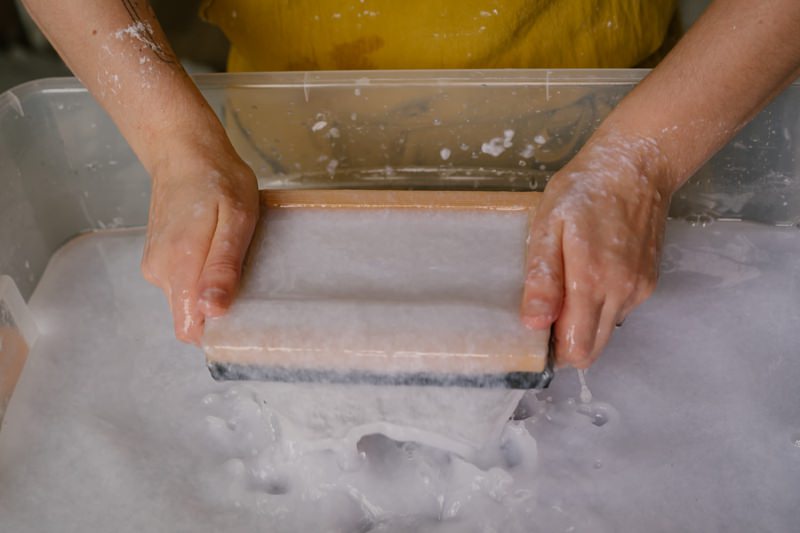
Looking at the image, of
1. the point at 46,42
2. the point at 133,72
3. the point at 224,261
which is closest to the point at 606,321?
the point at 224,261

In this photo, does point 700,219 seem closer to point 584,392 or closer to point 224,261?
point 584,392

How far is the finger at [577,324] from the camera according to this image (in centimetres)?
75

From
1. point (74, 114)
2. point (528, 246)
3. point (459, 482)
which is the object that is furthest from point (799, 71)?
point (74, 114)

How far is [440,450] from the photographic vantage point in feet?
2.95

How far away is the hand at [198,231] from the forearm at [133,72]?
0.14 feet

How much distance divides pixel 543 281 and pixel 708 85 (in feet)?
0.98

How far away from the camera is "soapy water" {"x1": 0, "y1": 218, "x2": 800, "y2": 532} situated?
0.87 meters

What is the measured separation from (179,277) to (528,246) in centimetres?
35

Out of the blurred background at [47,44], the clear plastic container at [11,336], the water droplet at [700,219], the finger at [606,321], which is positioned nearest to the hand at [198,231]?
the clear plastic container at [11,336]

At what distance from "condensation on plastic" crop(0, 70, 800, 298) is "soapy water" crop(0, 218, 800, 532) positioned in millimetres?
143

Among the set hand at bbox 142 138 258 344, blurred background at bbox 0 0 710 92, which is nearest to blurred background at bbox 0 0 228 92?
blurred background at bbox 0 0 710 92

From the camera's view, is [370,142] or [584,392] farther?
[370,142]

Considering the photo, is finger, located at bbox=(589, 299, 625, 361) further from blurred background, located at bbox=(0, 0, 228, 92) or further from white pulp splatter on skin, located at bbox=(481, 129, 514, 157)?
blurred background, located at bbox=(0, 0, 228, 92)

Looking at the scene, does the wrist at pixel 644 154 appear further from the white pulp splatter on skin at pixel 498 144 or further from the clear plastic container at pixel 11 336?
the clear plastic container at pixel 11 336
